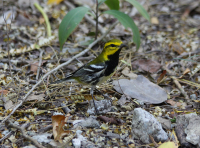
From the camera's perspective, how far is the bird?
4074mm

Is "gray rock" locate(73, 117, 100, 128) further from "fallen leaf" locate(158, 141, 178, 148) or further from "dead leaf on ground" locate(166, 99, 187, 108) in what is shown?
"dead leaf on ground" locate(166, 99, 187, 108)

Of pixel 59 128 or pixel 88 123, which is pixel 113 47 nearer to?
pixel 88 123

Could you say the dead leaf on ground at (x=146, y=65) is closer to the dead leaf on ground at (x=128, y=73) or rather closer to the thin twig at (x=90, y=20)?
the dead leaf on ground at (x=128, y=73)

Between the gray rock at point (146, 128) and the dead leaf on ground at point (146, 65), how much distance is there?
6.57 ft

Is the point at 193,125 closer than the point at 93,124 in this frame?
Yes

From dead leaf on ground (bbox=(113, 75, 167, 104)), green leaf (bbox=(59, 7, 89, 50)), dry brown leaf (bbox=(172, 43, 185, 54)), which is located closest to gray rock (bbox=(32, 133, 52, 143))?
dead leaf on ground (bbox=(113, 75, 167, 104))

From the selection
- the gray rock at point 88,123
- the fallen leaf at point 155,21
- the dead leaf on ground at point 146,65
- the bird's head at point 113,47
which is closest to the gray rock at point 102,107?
the gray rock at point 88,123

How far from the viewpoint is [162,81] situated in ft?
15.3

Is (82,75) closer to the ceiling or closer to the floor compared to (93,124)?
closer to the ceiling

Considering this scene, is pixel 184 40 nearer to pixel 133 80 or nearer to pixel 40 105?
pixel 133 80

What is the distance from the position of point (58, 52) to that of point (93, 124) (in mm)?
2593

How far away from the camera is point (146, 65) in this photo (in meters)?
5.07

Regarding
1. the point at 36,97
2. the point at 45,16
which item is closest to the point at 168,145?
the point at 36,97

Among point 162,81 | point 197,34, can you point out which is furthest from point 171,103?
point 197,34
